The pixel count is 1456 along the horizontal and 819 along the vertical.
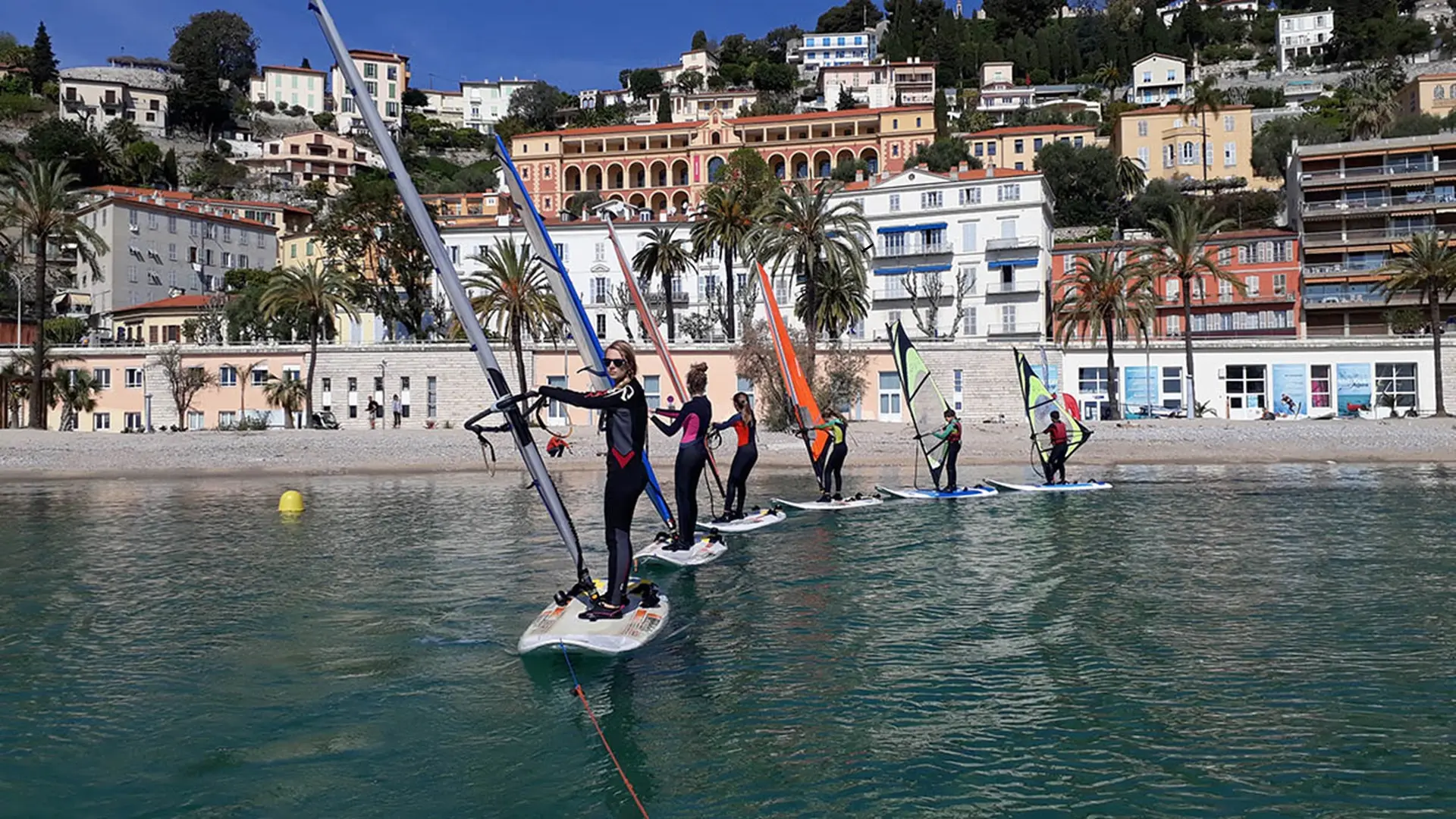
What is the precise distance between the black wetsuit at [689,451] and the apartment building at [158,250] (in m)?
82.4

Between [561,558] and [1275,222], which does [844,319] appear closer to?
[561,558]

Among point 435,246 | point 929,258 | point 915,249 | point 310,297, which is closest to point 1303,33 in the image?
point 915,249

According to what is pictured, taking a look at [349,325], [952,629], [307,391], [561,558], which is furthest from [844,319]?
[952,629]

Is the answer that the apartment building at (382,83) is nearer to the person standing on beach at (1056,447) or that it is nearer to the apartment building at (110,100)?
the apartment building at (110,100)

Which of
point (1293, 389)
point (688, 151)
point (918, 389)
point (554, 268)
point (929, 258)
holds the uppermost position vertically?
point (688, 151)

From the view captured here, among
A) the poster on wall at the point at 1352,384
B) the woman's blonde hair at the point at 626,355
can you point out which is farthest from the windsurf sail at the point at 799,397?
the poster on wall at the point at 1352,384

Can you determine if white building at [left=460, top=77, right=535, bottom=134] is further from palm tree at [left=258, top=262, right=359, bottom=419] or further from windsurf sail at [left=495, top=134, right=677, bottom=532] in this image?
windsurf sail at [left=495, top=134, right=677, bottom=532]

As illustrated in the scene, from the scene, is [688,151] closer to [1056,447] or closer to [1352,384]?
[1352,384]

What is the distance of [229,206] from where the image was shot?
116m

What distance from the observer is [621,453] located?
1070 centimetres

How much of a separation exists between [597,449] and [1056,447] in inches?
849

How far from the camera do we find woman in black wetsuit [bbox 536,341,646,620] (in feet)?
34.4

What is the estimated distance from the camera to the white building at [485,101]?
195m

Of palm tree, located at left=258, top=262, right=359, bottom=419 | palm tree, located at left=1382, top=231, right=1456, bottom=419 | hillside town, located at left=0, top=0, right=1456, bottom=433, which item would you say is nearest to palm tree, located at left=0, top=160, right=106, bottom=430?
hillside town, located at left=0, top=0, right=1456, bottom=433
